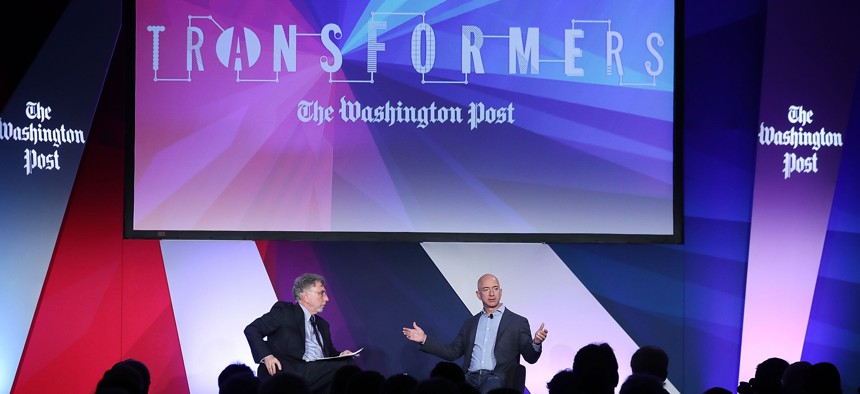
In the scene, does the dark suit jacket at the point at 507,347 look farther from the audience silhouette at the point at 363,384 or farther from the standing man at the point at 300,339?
the audience silhouette at the point at 363,384

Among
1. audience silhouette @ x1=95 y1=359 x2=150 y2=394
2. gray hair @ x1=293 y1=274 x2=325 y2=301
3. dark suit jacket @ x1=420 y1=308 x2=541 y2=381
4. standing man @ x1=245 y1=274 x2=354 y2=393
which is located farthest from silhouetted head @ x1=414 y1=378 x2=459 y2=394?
gray hair @ x1=293 y1=274 x2=325 y2=301

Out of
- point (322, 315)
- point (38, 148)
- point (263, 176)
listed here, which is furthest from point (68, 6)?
point (322, 315)

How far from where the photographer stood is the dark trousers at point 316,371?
20.9 feet

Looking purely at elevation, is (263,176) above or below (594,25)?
below

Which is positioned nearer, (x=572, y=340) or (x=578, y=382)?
(x=578, y=382)

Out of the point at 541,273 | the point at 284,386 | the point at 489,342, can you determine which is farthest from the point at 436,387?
the point at 541,273

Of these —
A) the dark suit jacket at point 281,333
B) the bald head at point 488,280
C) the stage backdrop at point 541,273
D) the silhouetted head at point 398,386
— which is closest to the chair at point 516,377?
the bald head at point 488,280

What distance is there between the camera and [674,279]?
7254mm

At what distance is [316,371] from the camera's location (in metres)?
6.39

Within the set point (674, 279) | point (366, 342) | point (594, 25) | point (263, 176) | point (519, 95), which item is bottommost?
point (366, 342)

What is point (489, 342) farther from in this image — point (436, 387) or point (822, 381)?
point (436, 387)

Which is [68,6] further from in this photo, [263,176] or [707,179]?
[707,179]

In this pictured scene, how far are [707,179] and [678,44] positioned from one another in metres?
0.95

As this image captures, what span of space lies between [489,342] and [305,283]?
1.22 meters
